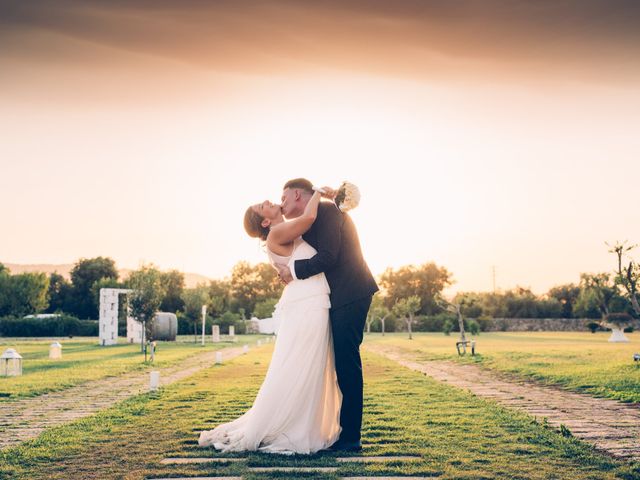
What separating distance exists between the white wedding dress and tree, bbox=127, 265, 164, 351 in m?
23.7

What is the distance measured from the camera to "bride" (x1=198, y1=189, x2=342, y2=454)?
18.8 feet

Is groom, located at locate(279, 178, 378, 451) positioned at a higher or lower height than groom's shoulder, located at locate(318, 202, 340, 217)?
lower

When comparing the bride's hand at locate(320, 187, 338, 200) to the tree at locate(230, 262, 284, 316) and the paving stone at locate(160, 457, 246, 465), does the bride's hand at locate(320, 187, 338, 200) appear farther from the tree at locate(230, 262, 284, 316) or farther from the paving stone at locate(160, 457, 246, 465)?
the tree at locate(230, 262, 284, 316)

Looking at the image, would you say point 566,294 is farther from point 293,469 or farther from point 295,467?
point 293,469

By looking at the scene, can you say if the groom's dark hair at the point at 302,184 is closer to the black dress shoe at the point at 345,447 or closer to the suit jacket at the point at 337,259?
the suit jacket at the point at 337,259

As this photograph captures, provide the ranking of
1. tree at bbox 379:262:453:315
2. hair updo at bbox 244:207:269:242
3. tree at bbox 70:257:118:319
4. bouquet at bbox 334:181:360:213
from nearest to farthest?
1. bouquet at bbox 334:181:360:213
2. hair updo at bbox 244:207:269:242
3. tree at bbox 70:257:118:319
4. tree at bbox 379:262:453:315

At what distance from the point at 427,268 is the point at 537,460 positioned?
8551cm

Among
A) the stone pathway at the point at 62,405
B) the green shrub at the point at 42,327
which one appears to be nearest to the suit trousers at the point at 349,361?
the stone pathway at the point at 62,405

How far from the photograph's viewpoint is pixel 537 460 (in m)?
5.19

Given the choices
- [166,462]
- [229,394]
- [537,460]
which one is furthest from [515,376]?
[166,462]

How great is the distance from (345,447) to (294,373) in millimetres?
797

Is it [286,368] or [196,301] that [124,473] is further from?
[196,301]

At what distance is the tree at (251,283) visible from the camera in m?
89.4

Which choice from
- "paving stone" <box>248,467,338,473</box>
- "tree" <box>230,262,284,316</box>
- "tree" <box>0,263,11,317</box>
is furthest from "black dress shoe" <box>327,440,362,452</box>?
"tree" <box>230,262,284,316</box>
